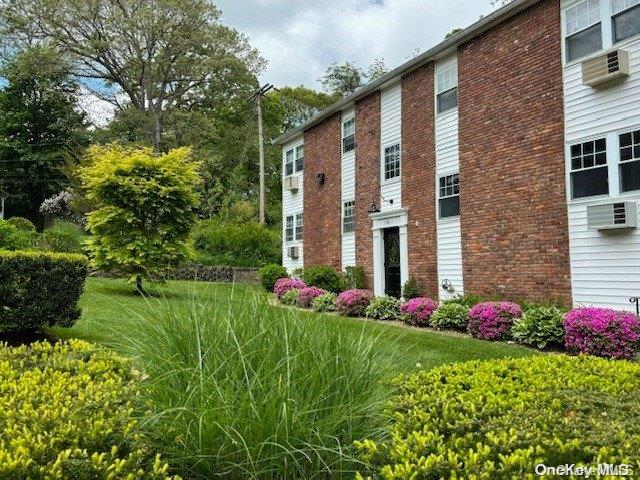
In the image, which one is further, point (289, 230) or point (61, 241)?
point (289, 230)

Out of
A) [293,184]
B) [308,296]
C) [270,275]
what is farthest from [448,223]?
[293,184]

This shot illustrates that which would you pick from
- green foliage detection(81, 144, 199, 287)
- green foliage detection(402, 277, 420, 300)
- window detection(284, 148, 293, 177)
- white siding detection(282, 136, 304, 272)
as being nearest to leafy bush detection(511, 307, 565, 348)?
green foliage detection(402, 277, 420, 300)

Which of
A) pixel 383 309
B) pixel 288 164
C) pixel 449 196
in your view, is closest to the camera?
pixel 383 309

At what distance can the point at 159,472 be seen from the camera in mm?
1812

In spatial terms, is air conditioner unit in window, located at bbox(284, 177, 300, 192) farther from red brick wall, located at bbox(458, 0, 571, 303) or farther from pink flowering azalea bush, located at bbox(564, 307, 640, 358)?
pink flowering azalea bush, located at bbox(564, 307, 640, 358)

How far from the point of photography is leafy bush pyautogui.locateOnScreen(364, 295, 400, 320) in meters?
11.8

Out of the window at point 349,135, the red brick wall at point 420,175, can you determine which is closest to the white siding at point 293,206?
the window at point 349,135

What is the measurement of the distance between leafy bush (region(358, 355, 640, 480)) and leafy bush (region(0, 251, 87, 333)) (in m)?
4.92

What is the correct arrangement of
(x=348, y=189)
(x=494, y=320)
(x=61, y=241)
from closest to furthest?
1. (x=494, y=320)
2. (x=348, y=189)
3. (x=61, y=241)

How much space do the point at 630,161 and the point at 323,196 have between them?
34.2 ft

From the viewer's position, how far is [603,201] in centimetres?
917

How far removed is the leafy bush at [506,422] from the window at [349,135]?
14.0 m

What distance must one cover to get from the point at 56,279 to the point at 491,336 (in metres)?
6.99

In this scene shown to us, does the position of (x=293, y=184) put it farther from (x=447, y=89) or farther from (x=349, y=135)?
(x=447, y=89)
